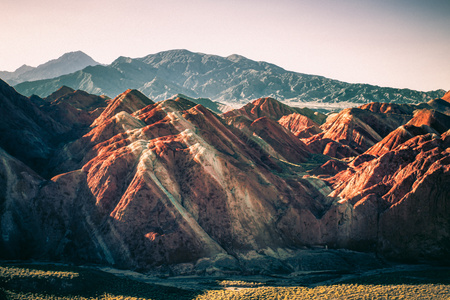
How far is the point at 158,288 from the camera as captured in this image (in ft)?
133

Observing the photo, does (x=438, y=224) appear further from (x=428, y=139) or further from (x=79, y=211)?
(x=79, y=211)

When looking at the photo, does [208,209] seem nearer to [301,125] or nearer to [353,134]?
[353,134]

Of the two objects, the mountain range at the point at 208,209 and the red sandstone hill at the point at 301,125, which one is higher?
the red sandstone hill at the point at 301,125

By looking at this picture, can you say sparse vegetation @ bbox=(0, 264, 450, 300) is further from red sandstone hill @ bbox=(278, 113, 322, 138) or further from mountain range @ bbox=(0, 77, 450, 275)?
red sandstone hill @ bbox=(278, 113, 322, 138)

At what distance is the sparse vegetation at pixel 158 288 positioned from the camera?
1485 inches

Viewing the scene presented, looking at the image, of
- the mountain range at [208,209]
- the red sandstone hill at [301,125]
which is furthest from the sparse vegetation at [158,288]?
the red sandstone hill at [301,125]

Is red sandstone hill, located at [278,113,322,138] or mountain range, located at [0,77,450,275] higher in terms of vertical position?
red sandstone hill, located at [278,113,322,138]

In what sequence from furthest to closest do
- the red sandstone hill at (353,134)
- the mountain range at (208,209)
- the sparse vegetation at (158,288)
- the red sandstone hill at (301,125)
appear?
1. the red sandstone hill at (301,125)
2. the red sandstone hill at (353,134)
3. the mountain range at (208,209)
4. the sparse vegetation at (158,288)

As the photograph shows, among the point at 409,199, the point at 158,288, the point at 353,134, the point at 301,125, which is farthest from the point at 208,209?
the point at 301,125

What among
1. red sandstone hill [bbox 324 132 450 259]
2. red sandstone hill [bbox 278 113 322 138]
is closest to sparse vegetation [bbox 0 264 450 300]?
red sandstone hill [bbox 324 132 450 259]

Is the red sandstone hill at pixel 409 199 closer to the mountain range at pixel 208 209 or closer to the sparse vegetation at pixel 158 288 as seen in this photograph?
the mountain range at pixel 208 209

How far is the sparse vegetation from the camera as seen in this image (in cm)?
3772

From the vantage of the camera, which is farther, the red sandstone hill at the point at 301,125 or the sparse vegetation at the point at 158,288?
the red sandstone hill at the point at 301,125

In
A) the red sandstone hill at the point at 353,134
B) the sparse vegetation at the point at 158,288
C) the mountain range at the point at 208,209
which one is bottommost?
the sparse vegetation at the point at 158,288
